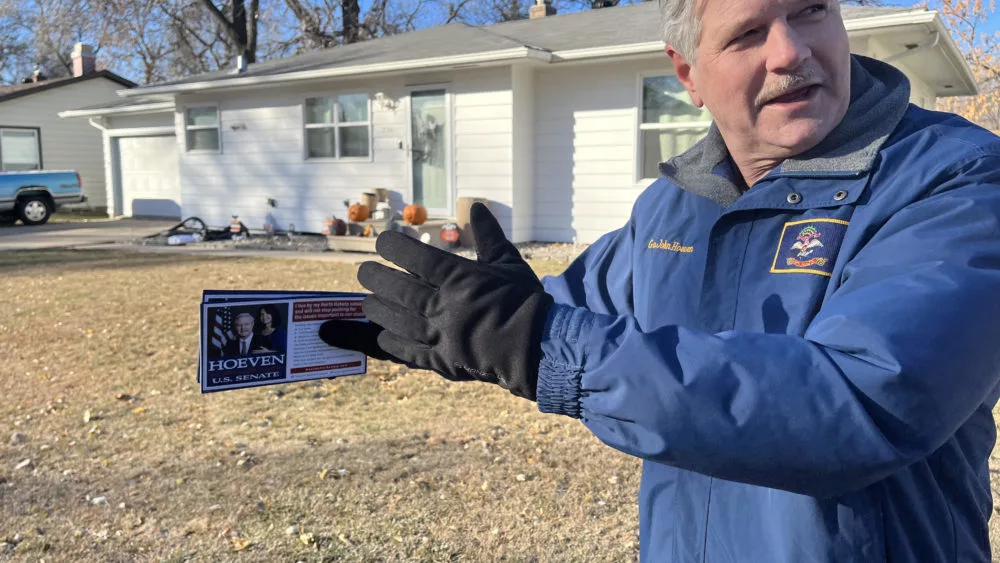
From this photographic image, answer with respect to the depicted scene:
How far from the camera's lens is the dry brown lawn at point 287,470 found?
3.00 metres

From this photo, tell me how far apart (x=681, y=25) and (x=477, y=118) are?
10.1m

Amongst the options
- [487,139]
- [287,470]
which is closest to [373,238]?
[487,139]

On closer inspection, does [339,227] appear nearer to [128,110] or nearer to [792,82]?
[128,110]

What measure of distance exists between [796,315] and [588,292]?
1.90ft

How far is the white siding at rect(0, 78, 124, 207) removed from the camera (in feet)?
75.4

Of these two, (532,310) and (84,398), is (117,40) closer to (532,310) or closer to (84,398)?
(84,398)

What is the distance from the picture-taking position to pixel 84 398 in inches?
184

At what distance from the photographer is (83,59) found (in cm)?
2562

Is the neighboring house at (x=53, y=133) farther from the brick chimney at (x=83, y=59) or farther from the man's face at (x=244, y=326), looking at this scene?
the man's face at (x=244, y=326)

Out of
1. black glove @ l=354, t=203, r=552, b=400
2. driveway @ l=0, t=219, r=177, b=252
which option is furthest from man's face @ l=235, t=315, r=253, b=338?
driveway @ l=0, t=219, r=177, b=252

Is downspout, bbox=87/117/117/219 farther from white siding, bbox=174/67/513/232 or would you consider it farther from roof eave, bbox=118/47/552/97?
white siding, bbox=174/67/513/232

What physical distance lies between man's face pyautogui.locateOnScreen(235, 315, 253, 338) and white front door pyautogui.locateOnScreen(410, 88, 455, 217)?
1034cm

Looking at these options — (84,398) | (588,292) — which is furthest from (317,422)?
(588,292)

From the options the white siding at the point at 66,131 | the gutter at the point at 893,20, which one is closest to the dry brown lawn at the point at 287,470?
the gutter at the point at 893,20
